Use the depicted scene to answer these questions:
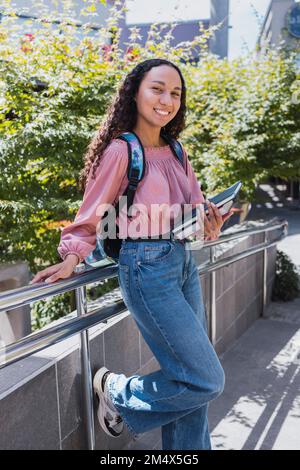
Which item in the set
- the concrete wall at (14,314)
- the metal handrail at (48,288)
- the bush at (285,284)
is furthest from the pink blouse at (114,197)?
the bush at (285,284)

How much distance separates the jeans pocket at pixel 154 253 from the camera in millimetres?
1669

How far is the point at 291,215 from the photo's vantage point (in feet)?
50.9

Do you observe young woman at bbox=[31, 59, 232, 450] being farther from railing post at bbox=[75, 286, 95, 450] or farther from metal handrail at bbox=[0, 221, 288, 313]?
railing post at bbox=[75, 286, 95, 450]

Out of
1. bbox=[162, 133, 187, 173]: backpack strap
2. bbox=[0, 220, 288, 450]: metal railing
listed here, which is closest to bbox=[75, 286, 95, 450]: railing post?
bbox=[0, 220, 288, 450]: metal railing

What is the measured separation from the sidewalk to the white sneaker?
20.1 inches

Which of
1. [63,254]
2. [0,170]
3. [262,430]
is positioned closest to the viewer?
[63,254]

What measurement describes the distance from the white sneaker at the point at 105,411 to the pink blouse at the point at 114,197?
2.39 feet

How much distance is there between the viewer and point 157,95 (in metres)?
1.79

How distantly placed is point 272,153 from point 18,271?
164 inches

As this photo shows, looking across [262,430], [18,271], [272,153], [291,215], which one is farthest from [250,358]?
[291,215]

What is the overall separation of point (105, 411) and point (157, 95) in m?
1.29

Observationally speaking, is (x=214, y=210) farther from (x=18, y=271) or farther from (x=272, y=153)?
(x=272, y=153)

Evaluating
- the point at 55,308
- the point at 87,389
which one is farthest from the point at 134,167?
the point at 55,308

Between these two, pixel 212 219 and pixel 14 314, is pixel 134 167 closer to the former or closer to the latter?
pixel 212 219
